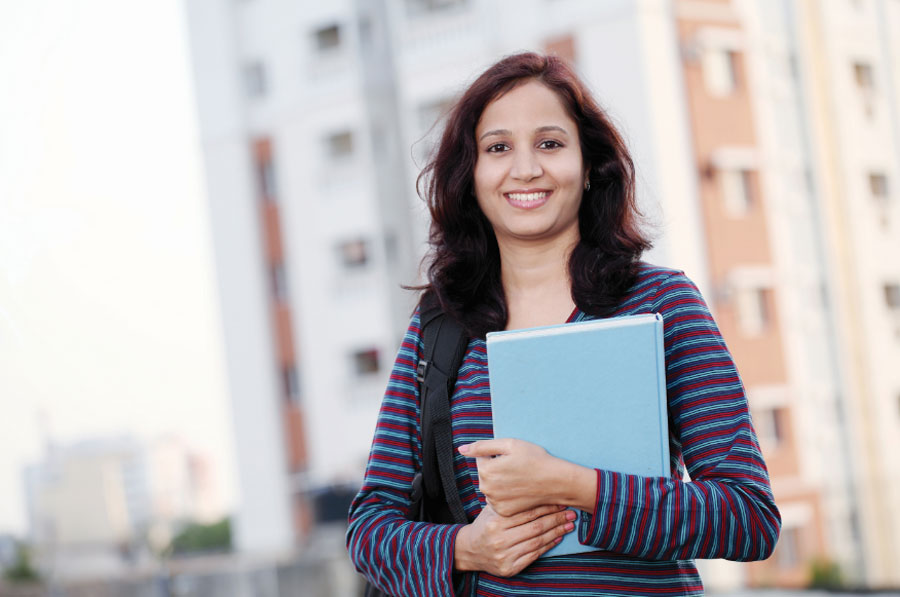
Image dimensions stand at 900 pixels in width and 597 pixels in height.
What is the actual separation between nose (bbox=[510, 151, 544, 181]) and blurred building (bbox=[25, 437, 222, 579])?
24.5ft

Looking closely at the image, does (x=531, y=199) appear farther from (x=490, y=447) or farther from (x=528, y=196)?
(x=490, y=447)

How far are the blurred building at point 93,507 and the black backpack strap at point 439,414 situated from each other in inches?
288

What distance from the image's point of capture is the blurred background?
8.13 m

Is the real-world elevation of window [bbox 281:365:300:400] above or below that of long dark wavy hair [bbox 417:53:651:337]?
below

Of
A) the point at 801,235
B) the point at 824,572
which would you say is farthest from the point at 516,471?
the point at 801,235

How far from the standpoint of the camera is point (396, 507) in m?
1.21

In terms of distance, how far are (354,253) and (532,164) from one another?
44.1 feet

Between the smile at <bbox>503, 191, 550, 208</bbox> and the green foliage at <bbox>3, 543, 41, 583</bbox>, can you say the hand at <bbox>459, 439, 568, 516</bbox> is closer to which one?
the smile at <bbox>503, 191, 550, 208</bbox>

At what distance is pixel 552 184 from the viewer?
3.82 feet

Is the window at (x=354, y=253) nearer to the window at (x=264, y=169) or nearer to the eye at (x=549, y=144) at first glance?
the window at (x=264, y=169)

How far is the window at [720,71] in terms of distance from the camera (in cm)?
1123

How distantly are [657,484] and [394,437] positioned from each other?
1.13 feet

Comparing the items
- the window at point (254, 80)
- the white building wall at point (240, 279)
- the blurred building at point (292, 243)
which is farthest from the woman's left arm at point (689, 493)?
the window at point (254, 80)

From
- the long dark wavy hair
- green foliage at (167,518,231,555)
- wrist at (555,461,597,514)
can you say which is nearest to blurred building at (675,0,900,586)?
green foliage at (167,518,231,555)
